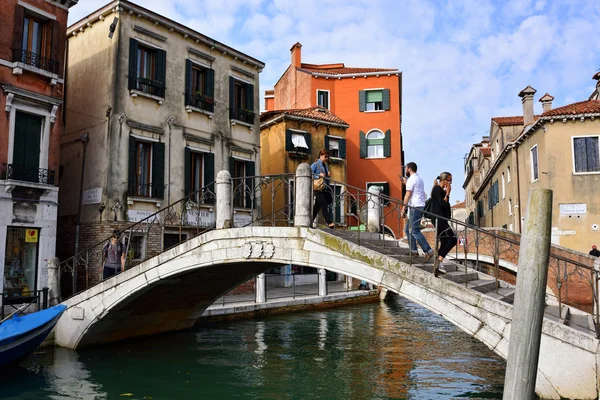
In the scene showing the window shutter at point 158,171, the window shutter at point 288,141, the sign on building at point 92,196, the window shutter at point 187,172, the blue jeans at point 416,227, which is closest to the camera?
the blue jeans at point 416,227

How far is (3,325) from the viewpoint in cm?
899

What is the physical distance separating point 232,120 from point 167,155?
2.98 m

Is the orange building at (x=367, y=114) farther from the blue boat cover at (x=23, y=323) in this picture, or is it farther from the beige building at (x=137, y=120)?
the blue boat cover at (x=23, y=323)

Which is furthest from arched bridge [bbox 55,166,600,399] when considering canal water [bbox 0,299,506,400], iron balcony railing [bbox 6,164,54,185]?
iron balcony railing [bbox 6,164,54,185]

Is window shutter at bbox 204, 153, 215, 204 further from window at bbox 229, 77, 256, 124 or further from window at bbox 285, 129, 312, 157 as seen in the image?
window at bbox 285, 129, 312, 157

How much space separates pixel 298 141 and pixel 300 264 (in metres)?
14.4

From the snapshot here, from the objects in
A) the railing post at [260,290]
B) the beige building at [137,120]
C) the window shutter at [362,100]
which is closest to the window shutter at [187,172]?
the beige building at [137,120]

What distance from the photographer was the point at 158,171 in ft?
51.1

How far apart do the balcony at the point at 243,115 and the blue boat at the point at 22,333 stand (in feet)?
32.6

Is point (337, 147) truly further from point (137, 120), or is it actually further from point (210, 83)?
point (137, 120)

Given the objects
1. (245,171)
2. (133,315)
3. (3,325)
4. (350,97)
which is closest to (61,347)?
(133,315)

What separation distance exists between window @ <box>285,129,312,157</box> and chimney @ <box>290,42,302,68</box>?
6476 millimetres

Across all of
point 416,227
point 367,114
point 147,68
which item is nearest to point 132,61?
point 147,68

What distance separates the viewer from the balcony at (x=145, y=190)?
49.0 feet
